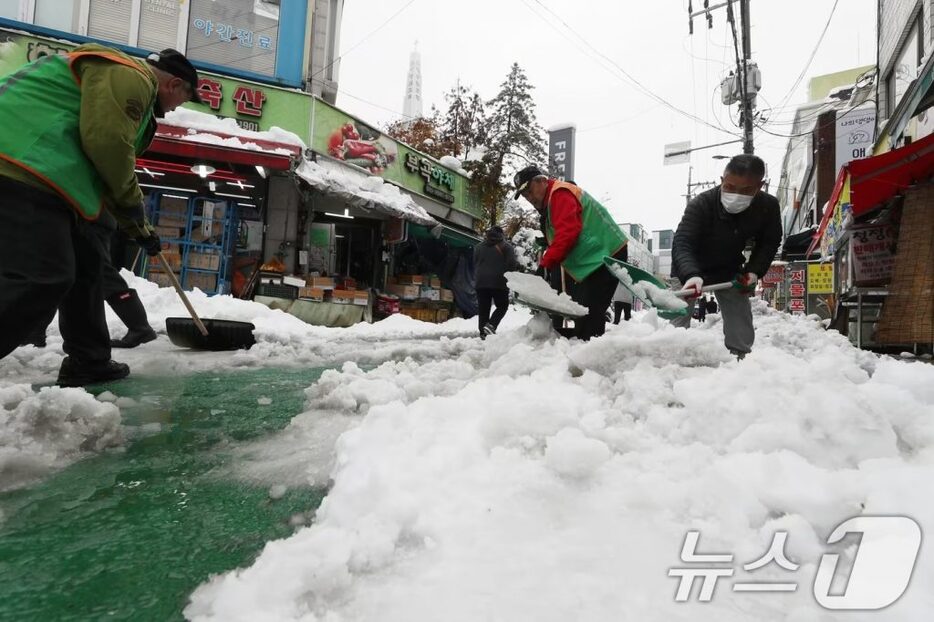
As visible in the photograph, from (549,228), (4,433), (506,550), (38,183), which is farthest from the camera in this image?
(549,228)

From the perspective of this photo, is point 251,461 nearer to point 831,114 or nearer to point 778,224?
point 778,224

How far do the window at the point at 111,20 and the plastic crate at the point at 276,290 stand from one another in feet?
18.7

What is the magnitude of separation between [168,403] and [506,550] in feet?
7.91

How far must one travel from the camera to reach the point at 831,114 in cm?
2147

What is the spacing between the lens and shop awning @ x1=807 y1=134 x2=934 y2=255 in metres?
5.64

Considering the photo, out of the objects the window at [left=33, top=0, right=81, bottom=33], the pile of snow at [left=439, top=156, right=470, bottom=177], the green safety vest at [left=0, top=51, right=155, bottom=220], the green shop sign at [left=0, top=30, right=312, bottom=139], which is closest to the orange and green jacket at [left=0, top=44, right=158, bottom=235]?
the green safety vest at [left=0, top=51, right=155, bottom=220]

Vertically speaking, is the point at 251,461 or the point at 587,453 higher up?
the point at 587,453

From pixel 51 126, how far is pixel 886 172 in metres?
7.90

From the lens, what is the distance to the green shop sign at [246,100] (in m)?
9.03

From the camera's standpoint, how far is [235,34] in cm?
1056

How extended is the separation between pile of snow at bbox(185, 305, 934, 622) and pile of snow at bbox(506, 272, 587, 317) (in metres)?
1.55

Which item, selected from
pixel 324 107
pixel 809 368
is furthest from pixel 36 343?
pixel 324 107

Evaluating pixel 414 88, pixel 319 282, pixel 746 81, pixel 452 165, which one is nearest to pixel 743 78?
pixel 746 81

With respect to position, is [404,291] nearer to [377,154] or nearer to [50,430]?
[377,154]
